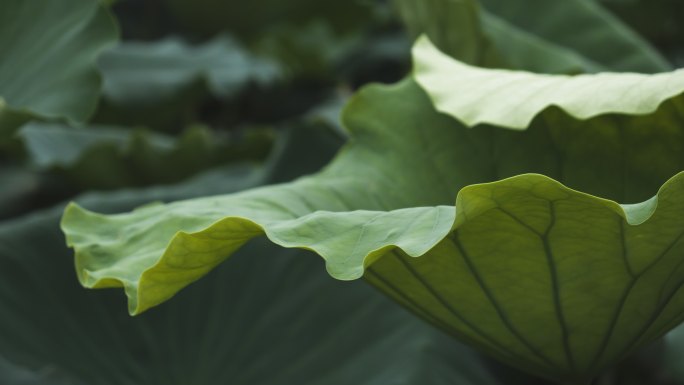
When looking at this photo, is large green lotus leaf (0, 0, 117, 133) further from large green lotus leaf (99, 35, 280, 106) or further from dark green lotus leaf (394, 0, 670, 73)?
large green lotus leaf (99, 35, 280, 106)

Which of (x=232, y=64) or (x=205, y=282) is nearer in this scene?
(x=205, y=282)

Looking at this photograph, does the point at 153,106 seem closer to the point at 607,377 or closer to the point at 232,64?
the point at 232,64

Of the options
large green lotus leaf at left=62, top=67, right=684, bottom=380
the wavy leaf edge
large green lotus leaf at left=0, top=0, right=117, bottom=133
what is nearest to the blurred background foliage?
large green lotus leaf at left=0, top=0, right=117, bottom=133

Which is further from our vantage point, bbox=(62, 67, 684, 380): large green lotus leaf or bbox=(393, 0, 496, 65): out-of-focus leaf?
bbox=(393, 0, 496, 65): out-of-focus leaf

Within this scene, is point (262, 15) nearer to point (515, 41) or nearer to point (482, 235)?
point (515, 41)

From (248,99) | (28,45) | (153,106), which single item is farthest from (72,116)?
(248,99)

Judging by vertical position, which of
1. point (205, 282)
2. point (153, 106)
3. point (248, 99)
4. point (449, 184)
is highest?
point (449, 184)

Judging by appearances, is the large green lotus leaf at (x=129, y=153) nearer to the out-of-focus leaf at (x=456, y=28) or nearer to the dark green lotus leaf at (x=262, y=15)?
the out-of-focus leaf at (x=456, y=28)

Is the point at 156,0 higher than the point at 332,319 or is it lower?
lower
